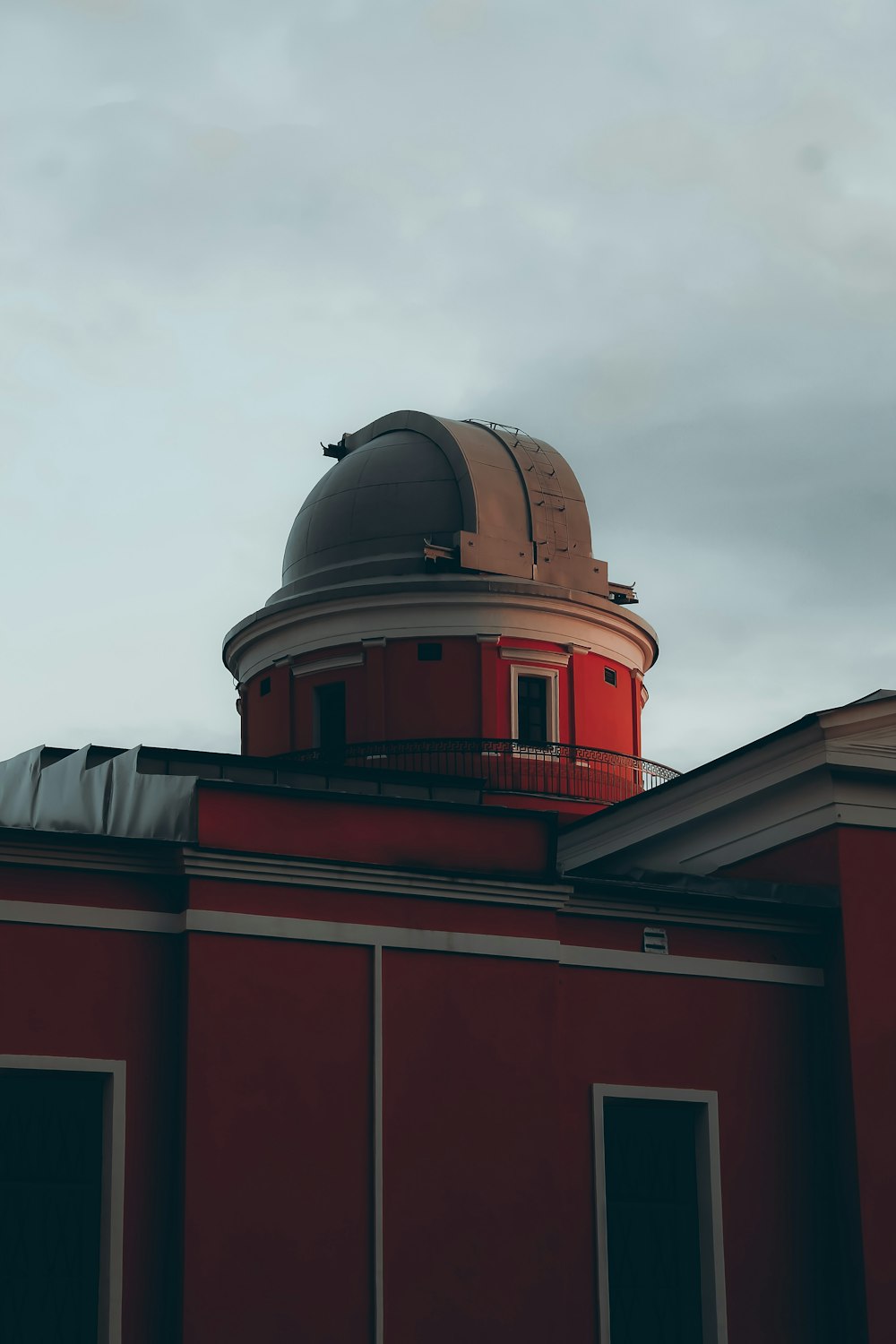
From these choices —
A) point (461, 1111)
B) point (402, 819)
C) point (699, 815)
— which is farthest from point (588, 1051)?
point (699, 815)

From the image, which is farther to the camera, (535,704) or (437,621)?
(535,704)

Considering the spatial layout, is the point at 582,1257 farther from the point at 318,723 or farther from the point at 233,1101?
the point at 318,723

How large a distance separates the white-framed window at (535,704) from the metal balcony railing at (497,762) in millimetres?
362

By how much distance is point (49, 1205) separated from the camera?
1563 cm

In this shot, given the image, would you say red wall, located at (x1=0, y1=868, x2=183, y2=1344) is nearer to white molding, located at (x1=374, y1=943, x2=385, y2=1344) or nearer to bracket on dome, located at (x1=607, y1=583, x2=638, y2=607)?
white molding, located at (x1=374, y1=943, x2=385, y2=1344)

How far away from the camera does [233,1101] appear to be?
52.5ft

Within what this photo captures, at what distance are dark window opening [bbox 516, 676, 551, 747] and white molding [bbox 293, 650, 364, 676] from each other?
102 inches

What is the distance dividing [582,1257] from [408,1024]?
9.29 ft

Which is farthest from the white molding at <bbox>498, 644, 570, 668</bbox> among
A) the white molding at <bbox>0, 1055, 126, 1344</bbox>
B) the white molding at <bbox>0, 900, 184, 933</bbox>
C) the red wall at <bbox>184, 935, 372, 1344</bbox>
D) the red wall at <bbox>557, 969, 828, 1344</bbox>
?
the white molding at <bbox>0, 1055, 126, 1344</bbox>

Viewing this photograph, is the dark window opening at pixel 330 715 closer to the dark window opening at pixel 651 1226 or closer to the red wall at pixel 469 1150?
the dark window opening at pixel 651 1226

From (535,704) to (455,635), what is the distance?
171cm

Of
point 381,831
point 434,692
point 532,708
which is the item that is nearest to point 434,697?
point 434,692

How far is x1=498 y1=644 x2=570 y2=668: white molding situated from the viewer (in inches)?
1155

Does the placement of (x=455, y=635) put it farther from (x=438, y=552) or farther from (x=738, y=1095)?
(x=738, y=1095)
